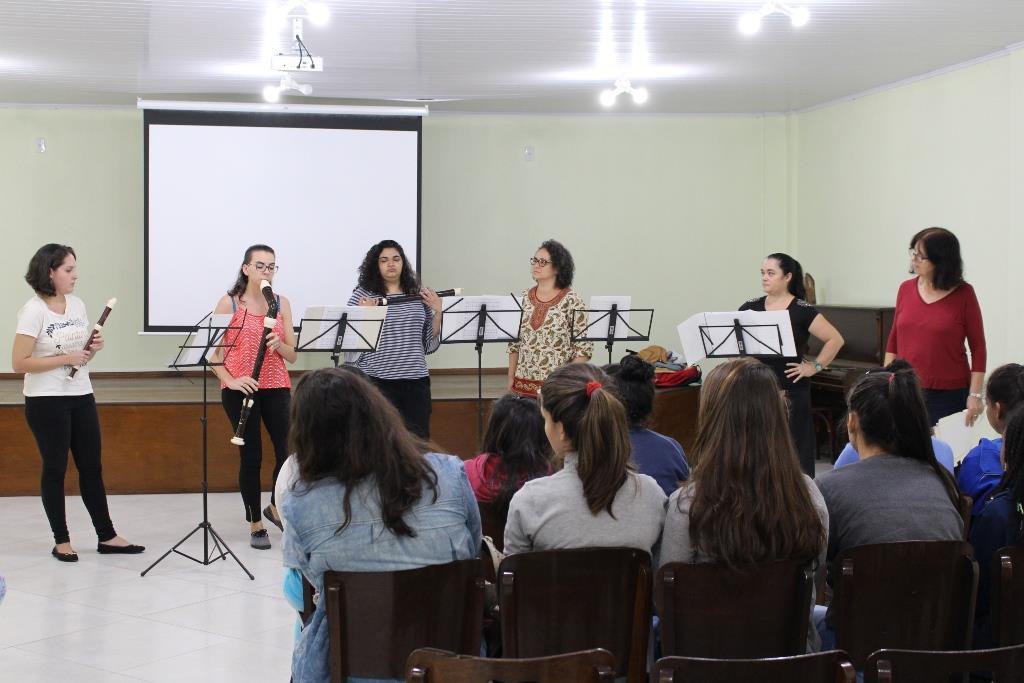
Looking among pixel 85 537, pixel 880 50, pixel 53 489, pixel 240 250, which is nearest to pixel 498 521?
pixel 53 489

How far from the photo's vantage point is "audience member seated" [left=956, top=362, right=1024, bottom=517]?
8.96 ft

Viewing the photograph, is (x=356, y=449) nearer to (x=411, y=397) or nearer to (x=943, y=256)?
(x=411, y=397)

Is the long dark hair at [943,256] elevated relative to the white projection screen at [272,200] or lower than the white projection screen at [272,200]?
lower

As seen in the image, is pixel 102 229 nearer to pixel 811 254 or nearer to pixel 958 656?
pixel 811 254

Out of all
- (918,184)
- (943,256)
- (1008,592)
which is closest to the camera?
(1008,592)

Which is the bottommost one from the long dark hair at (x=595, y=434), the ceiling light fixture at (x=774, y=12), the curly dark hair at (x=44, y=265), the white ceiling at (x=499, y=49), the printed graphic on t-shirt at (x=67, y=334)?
the long dark hair at (x=595, y=434)

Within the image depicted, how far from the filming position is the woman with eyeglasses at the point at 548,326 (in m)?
5.37

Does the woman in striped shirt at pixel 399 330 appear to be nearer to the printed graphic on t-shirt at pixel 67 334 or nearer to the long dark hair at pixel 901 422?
the printed graphic on t-shirt at pixel 67 334

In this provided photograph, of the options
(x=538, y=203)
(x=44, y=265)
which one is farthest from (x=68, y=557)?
(x=538, y=203)

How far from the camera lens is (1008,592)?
2.29 meters

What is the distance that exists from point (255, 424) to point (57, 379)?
870mm

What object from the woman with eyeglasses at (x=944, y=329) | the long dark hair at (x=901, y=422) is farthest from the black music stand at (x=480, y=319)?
the long dark hair at (x=901, y=422)

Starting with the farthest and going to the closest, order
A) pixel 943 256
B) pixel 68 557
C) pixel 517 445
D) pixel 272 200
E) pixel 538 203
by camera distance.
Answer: pixel 538 203, pixel 272 200, pixel 68 557, pixel 943 256, pixel 517 445

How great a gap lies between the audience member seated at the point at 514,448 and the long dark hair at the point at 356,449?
50 centimetres
